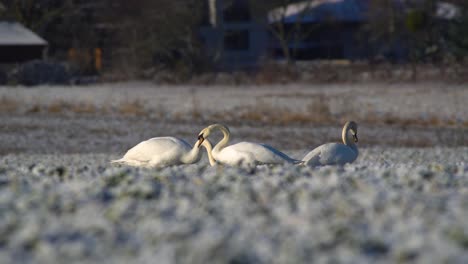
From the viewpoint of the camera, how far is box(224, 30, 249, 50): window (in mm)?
52000

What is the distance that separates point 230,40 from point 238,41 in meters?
0.50

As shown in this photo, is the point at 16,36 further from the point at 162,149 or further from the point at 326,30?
the point at 162,149

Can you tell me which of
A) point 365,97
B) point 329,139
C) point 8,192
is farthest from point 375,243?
point 365,97

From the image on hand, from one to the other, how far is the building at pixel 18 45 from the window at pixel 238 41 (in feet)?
43.4

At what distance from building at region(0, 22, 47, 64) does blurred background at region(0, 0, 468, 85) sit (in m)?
0.05

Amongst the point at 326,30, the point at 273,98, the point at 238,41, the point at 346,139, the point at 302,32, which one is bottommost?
the point at 273,98

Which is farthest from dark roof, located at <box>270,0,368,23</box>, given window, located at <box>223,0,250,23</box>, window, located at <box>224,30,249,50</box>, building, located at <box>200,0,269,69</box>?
window, located at <box>224,30,249,50</box>

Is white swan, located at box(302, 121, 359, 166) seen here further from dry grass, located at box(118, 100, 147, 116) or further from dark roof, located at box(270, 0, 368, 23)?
dark roof, located at box(270, 0, 368, 23)

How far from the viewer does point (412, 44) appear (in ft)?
149

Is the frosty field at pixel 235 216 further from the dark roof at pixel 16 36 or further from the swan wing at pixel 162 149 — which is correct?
the dark roof at pixel 16 36

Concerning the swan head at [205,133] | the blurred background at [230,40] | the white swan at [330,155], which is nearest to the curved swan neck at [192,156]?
the swan head at [205,133]

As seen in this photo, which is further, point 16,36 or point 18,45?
point 16,36

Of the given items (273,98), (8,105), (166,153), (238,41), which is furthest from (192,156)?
(238,41)

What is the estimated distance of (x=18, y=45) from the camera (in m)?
40.5
